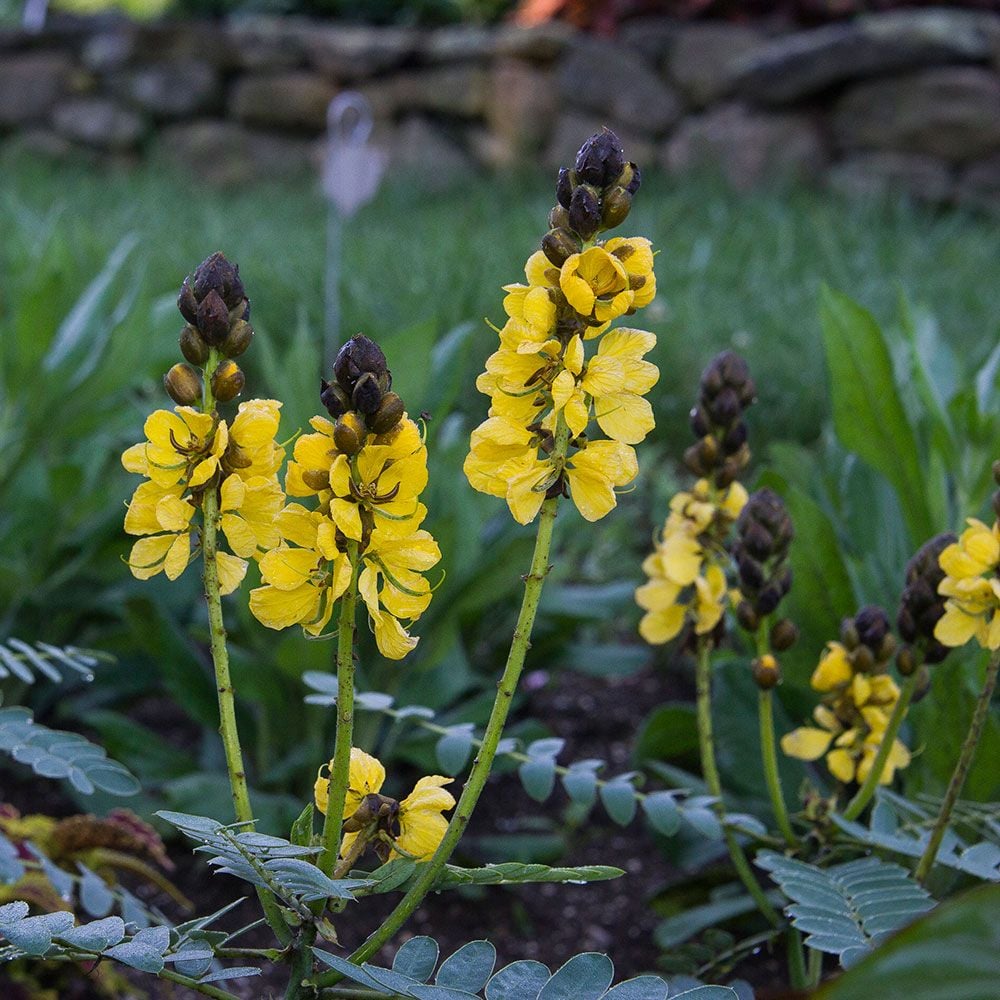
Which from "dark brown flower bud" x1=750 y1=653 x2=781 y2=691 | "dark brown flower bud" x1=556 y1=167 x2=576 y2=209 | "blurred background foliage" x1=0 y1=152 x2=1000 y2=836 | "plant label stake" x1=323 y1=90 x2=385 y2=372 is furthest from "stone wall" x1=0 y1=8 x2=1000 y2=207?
"dark brown flower bud" x1=556 y1=167 x2=576 y2=209

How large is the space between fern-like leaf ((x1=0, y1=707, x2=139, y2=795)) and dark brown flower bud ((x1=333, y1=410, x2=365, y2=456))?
48cm

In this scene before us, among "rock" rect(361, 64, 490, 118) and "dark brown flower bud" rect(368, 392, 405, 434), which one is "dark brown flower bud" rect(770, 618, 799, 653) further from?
"rock" rect(361, 64, 490, 118)

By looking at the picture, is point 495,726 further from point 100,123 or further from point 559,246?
point 100,123

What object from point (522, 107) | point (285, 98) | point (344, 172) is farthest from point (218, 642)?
point (285, 98)

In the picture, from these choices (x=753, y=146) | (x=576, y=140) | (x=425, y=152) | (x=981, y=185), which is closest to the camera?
(x=981, y=185)

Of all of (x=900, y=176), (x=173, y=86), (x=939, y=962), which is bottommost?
(x=939, y=962)

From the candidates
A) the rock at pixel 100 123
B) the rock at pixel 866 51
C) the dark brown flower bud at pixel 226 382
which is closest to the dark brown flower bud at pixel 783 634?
the dark brown flower bud at pixel 226 382

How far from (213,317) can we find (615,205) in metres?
0.26

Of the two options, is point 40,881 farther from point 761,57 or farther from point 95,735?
point 761,57

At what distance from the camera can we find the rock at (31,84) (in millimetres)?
8570

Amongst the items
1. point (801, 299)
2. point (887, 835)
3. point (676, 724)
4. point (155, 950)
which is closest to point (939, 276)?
point (801, 299)

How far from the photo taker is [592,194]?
2.69 feet

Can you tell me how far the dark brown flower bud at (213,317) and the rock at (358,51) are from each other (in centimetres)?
758

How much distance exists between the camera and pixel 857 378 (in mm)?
1852
